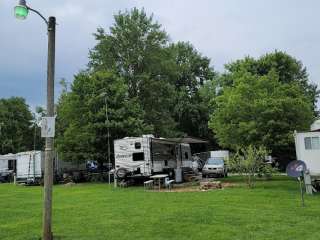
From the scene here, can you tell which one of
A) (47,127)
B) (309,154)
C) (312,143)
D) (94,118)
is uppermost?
(94,118)

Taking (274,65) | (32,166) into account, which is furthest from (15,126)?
(274,65)

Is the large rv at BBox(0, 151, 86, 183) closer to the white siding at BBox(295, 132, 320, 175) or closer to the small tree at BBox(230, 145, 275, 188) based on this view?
the small tree at BBox(230, 145, 275, 188)

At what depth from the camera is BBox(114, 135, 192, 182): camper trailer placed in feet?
84.4

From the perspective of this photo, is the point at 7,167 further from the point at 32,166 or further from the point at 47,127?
the point at 47,127

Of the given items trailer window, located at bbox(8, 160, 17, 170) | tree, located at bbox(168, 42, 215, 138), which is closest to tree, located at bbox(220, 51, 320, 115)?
tree, located at bbox(168, 42, 215, 138)

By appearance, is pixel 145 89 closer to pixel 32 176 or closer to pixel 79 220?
pixel 32 176

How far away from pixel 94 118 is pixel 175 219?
2188cm

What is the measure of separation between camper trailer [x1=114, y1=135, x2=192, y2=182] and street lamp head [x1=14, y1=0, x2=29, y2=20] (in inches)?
709

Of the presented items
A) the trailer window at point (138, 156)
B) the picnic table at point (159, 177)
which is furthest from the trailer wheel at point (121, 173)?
the picnic table at point (159, 177)

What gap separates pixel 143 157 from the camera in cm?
2583

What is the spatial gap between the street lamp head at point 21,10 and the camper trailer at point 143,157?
18019mm

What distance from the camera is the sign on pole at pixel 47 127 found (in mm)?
8703

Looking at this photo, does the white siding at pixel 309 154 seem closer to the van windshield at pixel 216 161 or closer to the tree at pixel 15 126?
the van windshield at pixel 216 161

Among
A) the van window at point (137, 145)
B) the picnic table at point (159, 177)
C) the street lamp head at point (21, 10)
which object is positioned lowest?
the picnic table at point (159, 177)
